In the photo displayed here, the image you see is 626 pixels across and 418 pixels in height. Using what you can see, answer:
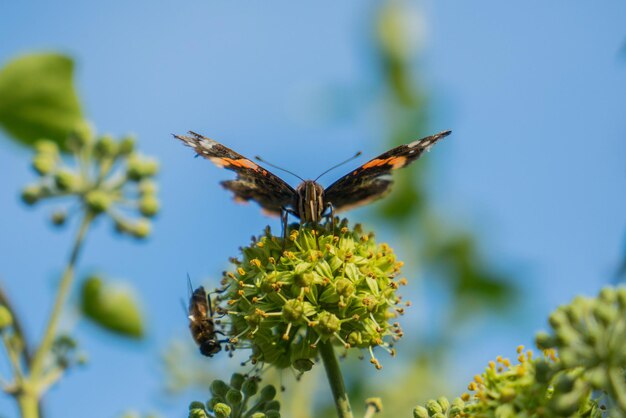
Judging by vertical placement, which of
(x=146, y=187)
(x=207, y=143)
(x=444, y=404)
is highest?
(x=146, y=187)

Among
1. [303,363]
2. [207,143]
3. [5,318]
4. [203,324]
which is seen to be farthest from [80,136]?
[303,363]

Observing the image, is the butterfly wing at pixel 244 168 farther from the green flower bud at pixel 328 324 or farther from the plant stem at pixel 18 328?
the plant stem at pixel 18 328

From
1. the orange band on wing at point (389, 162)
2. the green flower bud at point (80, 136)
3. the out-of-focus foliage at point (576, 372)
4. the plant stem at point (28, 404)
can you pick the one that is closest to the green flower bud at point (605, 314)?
the out-of-focus foliage at point (576, 372)

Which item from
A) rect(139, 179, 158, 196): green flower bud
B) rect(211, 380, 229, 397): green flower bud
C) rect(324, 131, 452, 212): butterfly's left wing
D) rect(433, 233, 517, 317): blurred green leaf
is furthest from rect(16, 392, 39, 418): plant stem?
rect(433, 233, 517, 317): blurred green leaf

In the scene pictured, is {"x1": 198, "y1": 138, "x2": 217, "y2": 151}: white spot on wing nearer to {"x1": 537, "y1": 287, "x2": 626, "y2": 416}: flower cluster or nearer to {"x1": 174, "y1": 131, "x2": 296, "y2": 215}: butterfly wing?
{"x1": 174, "y1": 131, "x2": 296, "y2": 215}: butterfly wing

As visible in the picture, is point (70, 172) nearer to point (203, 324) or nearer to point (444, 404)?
point (203, 324)
